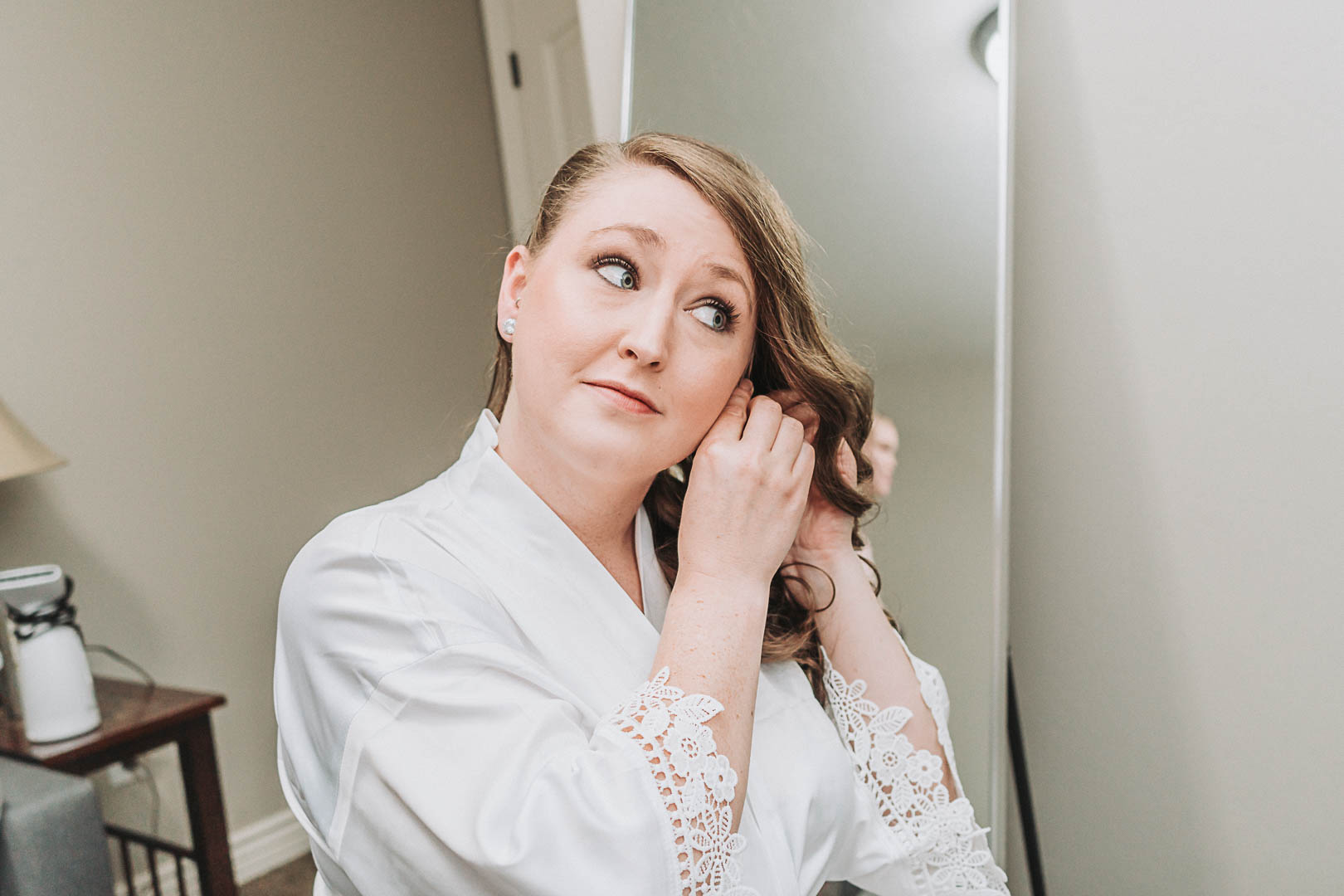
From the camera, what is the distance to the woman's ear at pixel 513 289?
106cm

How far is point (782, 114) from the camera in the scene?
58.2 inches

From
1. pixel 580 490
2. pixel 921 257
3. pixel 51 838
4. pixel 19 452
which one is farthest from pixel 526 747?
pixel 19 452

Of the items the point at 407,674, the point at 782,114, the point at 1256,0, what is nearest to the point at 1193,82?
the point at 1256,0

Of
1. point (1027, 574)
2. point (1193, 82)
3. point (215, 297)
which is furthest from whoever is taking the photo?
point (215, 297)

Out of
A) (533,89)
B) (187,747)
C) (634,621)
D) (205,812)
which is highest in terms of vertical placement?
(533,89)

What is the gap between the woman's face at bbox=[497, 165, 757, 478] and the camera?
0.91m

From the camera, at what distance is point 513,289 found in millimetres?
1066

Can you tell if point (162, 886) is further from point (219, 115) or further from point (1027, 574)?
point (1027, 574)

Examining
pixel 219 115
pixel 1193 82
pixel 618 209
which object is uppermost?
pixel 219 115

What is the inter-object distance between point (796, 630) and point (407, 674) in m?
0.51

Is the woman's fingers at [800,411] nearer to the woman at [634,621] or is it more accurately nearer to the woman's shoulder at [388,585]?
the woman at [634,621]

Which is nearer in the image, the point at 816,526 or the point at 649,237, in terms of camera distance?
the point at 649,237

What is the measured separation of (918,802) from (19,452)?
1.76 meters

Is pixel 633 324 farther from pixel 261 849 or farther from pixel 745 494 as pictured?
pixel 261 849
